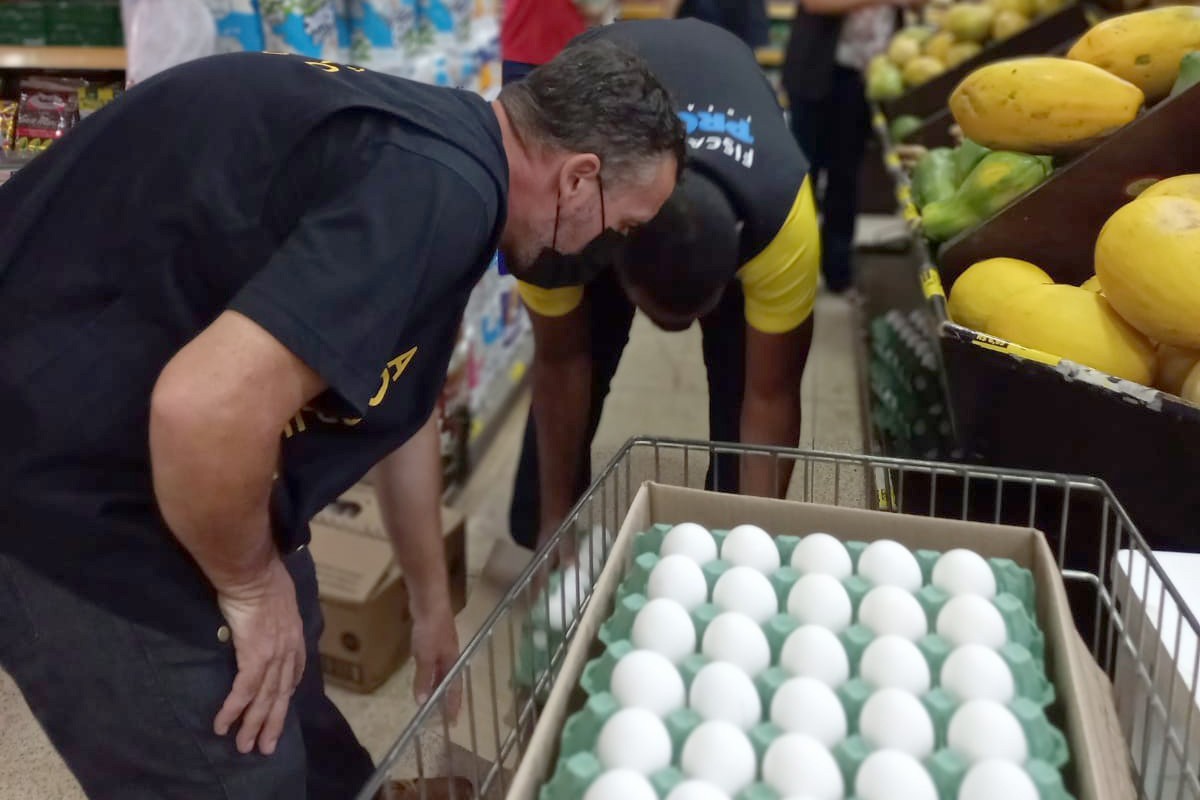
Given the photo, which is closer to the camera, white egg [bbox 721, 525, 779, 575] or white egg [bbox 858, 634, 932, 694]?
white egg [bbox 858, 634, 932, 694]

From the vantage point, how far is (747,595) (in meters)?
0.89

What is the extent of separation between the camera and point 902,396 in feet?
7.20

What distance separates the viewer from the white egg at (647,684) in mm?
772

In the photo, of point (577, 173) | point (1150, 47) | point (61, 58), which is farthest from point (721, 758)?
point (61, 58)

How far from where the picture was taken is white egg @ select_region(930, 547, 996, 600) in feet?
2.88

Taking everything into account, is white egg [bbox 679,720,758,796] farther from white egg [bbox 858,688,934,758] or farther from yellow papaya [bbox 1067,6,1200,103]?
yellow papaya [bbox 1067,6,1200,103]

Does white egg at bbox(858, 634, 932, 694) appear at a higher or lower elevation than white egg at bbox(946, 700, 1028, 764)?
lower

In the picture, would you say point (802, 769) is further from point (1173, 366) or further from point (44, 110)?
point (44, 110)

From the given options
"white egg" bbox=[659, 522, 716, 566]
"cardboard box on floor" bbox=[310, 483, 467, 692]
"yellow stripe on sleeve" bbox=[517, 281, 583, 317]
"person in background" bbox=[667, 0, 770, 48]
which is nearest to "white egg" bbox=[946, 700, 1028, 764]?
"white egg" bbox=[659, 522, 716, 566]

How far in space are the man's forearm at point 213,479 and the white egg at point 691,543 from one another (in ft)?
1.19

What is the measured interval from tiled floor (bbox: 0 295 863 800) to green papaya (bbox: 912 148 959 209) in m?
0.41

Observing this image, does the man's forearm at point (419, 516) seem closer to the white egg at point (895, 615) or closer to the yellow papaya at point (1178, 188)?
the white egg at point (895, 615)

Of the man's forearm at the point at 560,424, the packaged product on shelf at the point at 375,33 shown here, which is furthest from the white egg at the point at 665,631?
the packaged product on shelf at the point at 375,33

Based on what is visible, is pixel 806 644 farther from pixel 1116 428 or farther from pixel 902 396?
pixel 902 396
